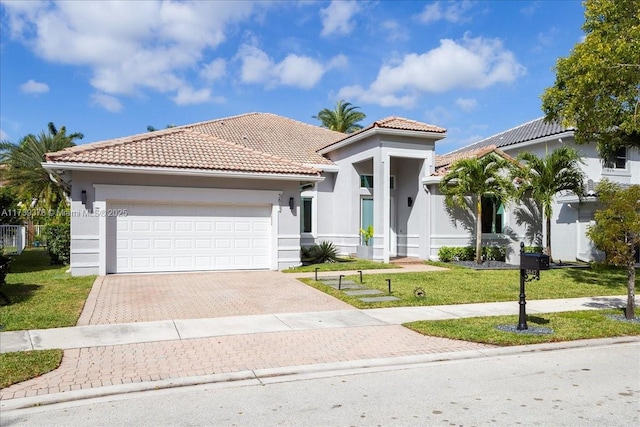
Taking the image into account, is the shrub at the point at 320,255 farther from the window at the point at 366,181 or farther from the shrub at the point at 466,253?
the shrub at the point at 466,253

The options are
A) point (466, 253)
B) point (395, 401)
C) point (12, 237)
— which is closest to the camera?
point (395, 401)

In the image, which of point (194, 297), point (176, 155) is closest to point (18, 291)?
point (194, 297)

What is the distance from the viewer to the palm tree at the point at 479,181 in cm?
1888

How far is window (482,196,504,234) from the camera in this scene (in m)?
21.4

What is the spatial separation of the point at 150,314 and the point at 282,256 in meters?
7.69

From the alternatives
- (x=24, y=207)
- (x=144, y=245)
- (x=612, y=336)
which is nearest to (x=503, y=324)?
(x=612, y=336)

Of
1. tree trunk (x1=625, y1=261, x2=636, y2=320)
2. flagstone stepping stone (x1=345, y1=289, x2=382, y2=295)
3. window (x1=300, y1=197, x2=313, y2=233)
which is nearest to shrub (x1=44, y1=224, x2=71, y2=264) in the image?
window (x1=300, y1=197, x2=313, y2=233)

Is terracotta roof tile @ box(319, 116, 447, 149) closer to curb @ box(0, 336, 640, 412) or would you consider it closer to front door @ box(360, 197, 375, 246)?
front door @ box(360, 197, 375, 246)

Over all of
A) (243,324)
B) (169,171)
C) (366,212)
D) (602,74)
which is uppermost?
(602,74)

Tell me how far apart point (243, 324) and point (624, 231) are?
24.7 ft

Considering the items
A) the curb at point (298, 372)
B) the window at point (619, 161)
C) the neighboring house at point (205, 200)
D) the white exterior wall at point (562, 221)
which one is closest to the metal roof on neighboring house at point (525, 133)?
the white exterior wall at point (562, 221)

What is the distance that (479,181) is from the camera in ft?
62.0

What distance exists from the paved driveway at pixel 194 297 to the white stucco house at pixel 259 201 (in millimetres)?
1166

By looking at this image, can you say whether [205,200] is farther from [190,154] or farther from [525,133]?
[525,133]
